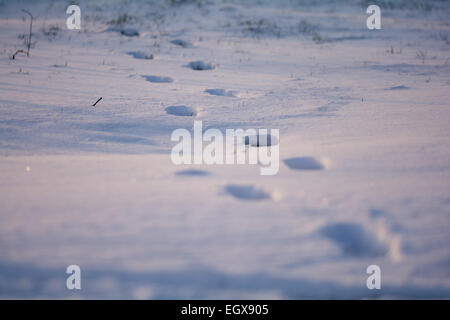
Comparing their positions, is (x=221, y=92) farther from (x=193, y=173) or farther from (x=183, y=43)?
(x=183, y=43)

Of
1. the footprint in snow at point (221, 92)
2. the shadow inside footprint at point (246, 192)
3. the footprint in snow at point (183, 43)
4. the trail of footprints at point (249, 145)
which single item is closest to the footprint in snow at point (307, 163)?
the trail of footprints at point (249, 145)

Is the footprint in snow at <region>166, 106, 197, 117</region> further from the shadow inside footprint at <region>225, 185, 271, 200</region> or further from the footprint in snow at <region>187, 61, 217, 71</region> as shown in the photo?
the footprint in snow at <region>187, 61, 217, 71</region>

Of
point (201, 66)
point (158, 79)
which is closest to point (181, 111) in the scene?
point (158, 79)

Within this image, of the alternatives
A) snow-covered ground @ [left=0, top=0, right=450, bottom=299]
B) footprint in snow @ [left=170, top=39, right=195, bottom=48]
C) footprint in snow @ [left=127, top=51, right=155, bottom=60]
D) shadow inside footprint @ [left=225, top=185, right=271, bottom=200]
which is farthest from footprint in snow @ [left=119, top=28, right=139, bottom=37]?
shadow inside footprint @ [left=225, top=185, right=271, bottom=200]

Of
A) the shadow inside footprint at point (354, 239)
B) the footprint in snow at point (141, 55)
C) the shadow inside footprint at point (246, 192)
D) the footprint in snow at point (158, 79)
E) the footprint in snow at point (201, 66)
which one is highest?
the footprint in snow at point (141, 55)

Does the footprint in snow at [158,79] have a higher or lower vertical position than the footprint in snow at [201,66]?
lower

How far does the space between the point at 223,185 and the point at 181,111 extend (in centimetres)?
141

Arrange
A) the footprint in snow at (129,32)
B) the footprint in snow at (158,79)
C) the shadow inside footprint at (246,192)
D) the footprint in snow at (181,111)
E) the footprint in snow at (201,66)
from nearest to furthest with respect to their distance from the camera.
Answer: the shadow inside footprint at (246,192)
the footprint in snow at (181,111)
the footprint in snow at (158,79)
the footprint in snow at (201,66)
the footprint in snow at (129,32)

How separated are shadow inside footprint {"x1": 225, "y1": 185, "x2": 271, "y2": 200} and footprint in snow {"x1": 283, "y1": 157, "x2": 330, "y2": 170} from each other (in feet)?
1.01

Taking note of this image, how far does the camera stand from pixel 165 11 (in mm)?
7914

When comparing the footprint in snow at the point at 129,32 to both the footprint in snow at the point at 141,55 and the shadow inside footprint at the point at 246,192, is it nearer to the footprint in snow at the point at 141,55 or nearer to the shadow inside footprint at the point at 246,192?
the footprint in snow at the point at 141,55

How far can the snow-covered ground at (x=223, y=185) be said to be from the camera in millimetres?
1094

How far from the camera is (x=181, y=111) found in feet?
9.11

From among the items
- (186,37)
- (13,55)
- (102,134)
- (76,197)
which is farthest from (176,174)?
(186,37)
